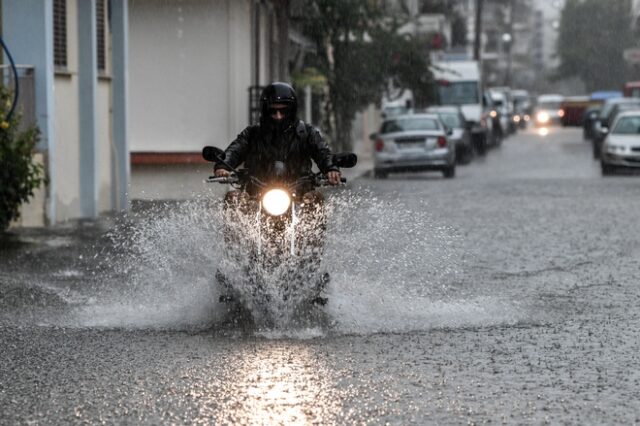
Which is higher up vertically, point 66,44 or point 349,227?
point 66,44

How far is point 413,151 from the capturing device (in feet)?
112

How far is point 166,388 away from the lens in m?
7.56

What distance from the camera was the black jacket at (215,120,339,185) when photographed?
391 inches

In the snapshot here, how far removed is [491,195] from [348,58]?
14746mm

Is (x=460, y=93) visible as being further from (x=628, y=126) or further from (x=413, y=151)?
(x=413, y=151)

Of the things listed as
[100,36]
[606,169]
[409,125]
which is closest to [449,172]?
[409,125]

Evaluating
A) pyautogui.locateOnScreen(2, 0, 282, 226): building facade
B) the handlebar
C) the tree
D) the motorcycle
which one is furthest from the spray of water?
the tree

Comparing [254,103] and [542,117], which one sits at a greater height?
[254,103]

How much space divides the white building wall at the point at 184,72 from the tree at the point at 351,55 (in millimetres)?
10466

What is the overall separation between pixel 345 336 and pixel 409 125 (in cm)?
2609

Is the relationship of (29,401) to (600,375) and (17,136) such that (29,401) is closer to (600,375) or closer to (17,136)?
→ (600,375)

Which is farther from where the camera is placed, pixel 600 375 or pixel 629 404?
pixel 600 375

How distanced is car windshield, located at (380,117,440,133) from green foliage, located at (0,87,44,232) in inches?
721

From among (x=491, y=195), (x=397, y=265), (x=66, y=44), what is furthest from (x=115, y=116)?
(x=397, y=265)
